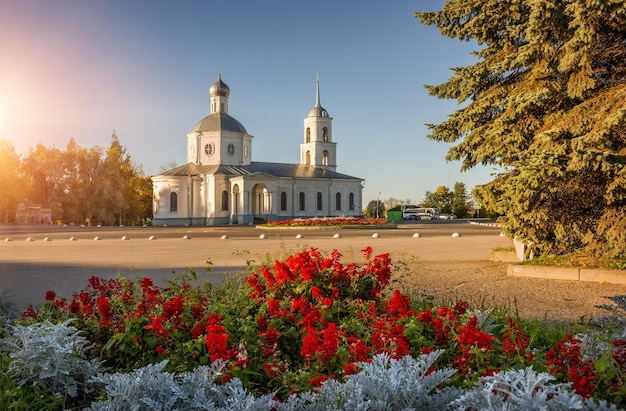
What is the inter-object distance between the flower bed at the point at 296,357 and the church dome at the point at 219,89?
64.2 meters

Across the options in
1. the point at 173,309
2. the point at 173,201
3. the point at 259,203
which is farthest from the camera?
the point at 259,203

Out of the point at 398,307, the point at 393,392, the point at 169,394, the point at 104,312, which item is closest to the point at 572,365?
the point at 393,392

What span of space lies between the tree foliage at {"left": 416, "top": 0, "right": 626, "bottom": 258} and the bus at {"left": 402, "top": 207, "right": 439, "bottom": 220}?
206ft

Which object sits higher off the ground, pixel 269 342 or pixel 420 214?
pixel 420 214

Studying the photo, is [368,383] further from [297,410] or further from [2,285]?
[2,285]

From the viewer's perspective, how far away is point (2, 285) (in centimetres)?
896

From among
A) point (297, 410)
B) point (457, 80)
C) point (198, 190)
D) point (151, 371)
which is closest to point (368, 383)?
point (297, 410)

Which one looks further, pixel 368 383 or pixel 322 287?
pixel 322 287

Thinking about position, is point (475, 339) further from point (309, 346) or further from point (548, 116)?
point (548, 116)

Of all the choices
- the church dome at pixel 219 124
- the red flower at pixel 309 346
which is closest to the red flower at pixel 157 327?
the red flower at pixel 309 346

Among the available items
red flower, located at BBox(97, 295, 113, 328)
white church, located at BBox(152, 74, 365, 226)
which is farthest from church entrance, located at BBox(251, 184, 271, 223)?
red flower, located at BBox(97, 295, 113, 328)

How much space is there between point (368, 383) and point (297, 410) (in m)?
0.41

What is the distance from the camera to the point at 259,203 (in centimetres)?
6412

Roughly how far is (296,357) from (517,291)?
518 cm
